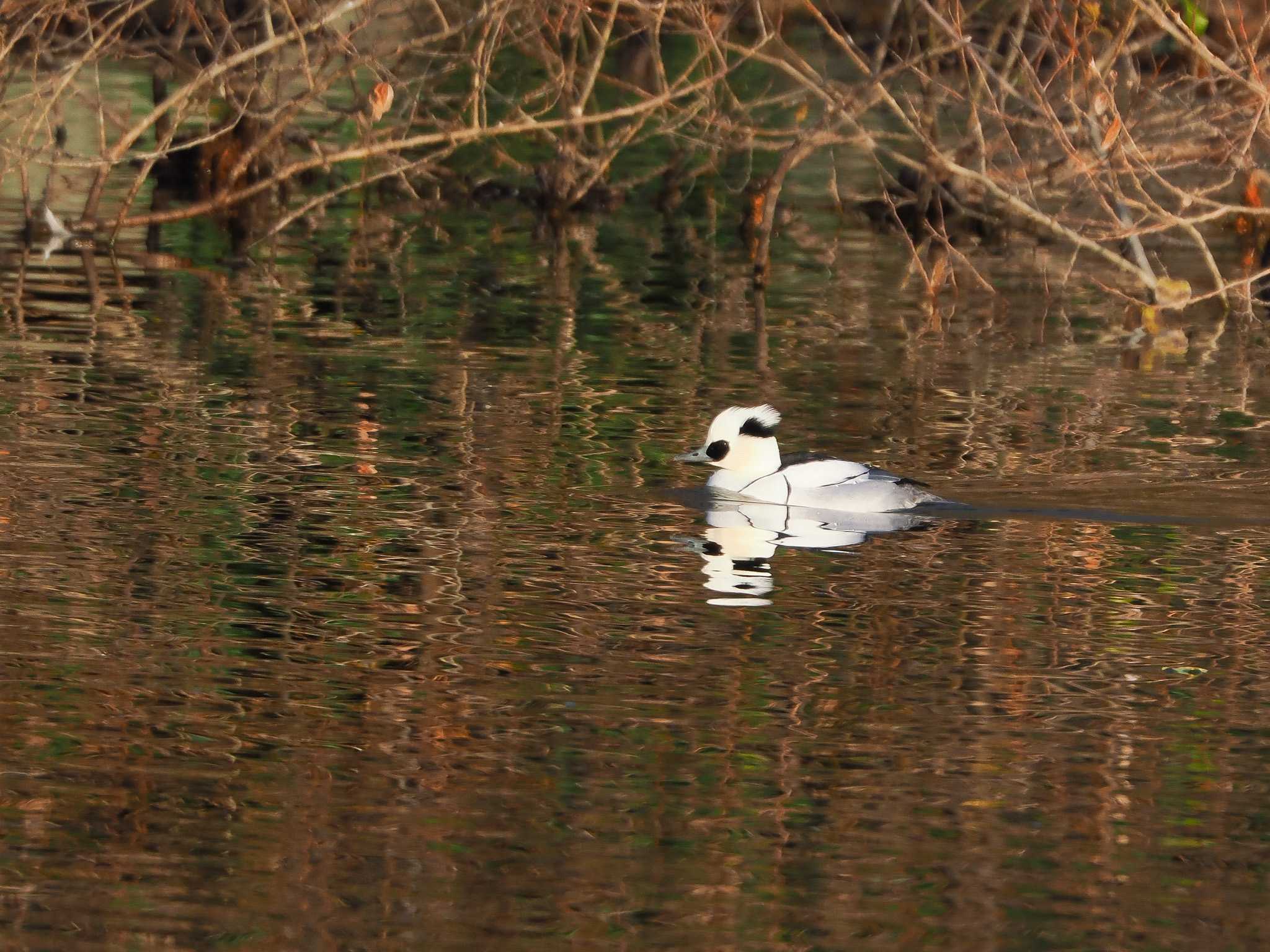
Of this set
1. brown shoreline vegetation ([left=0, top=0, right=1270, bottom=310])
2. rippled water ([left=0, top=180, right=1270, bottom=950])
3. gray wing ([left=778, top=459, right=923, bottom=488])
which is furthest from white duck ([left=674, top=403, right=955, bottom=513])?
brown shoreline vegetation ([left=0, top=0, right=1270, bottom=310])

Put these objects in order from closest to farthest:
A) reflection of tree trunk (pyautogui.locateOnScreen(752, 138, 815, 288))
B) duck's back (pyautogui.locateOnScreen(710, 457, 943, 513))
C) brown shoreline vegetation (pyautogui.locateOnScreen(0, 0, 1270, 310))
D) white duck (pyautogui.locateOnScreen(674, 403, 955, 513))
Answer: duck's back (pyautogui.locateOnScreen(710, 457, 943, 513)) < white duck (pyautogui.locateOnScreen(674, 403, 955, 513)) < brown shoreline vegetation (pyautogui.locateOnScreen(0, 0, 1270, 310)) < reflection of tree trunk (pyautogui.locateOnScreen(752, 138, 815, 288))

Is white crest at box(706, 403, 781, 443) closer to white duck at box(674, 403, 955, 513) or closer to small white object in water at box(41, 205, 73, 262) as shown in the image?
white duck at box(674, 403, 955, 513)

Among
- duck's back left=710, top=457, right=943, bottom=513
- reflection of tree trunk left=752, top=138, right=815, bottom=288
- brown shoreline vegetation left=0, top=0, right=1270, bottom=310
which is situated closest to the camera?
duck's back left=710, top=457, right=943, bottom=513

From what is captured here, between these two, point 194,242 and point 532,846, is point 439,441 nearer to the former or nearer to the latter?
point 532,846

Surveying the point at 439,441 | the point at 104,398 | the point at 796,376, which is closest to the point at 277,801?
the point at 439,441

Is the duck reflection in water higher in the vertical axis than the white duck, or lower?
lower

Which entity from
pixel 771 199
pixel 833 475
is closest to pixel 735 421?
pixel 833 475

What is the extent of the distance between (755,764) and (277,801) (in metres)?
1.39

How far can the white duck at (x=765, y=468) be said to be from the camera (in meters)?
11.0

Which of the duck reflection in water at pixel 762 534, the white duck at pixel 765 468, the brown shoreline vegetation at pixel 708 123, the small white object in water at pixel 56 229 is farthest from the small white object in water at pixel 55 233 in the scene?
the duck reflection in water at pixel 762 534

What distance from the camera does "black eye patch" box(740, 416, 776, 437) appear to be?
1127 centimetres

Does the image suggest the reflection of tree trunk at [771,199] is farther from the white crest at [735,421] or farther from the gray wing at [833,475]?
the gray wing at [833,475]

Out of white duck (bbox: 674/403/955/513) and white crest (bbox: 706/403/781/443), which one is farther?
white crest (bbox: 706/403/781/443)

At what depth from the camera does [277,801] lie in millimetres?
6547
